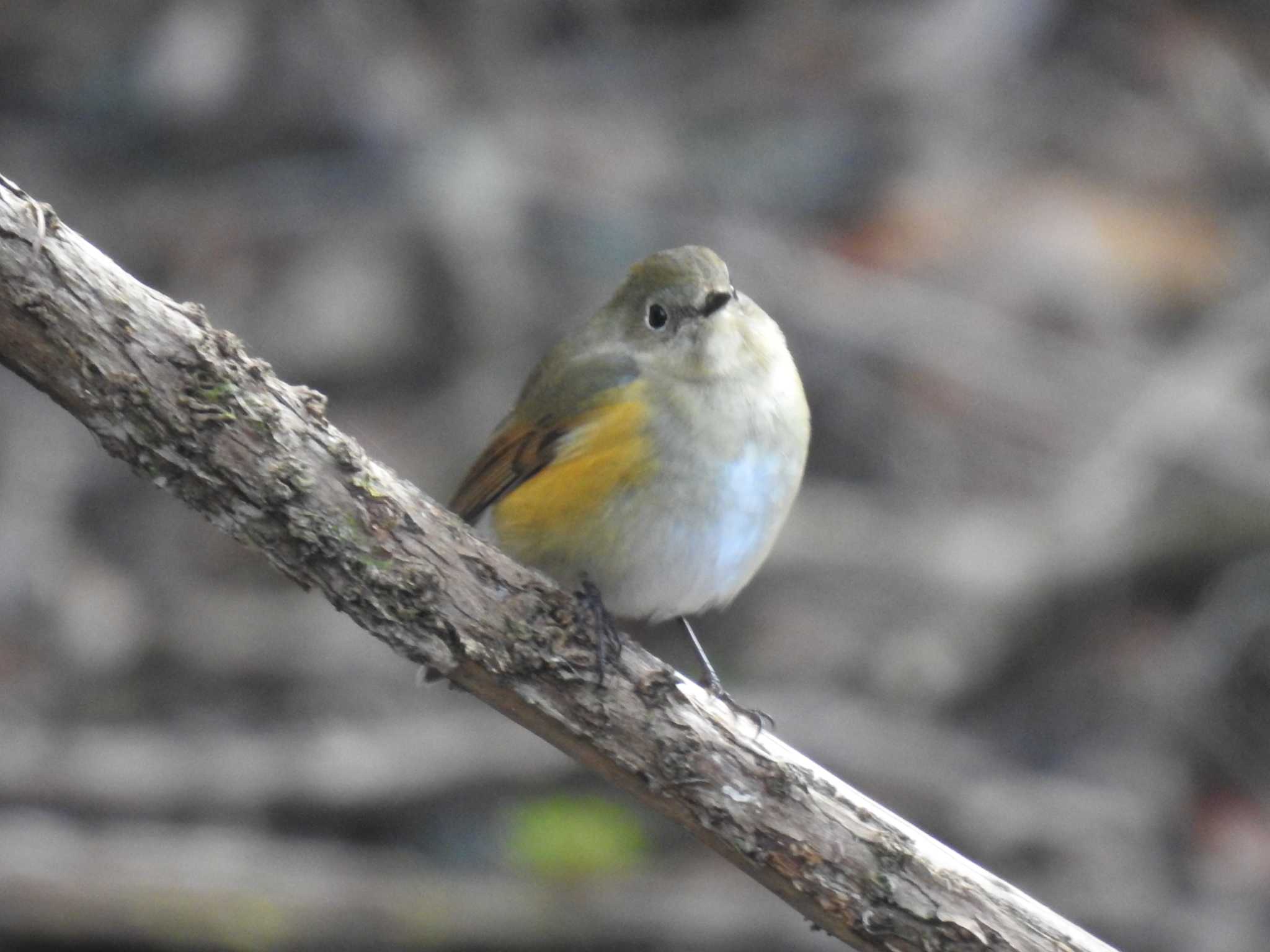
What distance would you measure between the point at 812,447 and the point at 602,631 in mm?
3922

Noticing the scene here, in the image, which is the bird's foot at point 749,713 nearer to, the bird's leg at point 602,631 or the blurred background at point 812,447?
the bird's leg at point 602,631

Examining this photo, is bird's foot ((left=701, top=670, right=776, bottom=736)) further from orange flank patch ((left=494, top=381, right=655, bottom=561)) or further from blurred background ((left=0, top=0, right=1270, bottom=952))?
blurred background ((left=0, top=0, right=1270, bottom=952))

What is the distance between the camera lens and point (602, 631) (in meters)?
3.06

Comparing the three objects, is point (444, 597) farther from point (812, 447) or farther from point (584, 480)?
point (812, 447)

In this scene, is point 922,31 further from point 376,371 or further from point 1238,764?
point 1238,764

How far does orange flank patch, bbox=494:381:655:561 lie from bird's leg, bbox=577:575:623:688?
0.53ft

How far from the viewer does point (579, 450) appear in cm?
371

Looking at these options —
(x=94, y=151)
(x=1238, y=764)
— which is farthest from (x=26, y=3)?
(x=1238, y=764)

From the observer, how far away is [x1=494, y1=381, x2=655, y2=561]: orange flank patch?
3.64m

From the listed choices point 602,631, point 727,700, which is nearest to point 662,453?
point 727,700

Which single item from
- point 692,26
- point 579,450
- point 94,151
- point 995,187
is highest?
point 692,26

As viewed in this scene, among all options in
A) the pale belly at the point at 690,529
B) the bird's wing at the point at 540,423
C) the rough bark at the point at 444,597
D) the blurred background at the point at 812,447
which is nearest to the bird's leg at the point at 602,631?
the rough bark at the point at 444,597

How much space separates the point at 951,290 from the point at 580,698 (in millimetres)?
4863

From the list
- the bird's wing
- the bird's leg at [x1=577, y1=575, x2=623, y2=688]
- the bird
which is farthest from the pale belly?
the bird's wing
